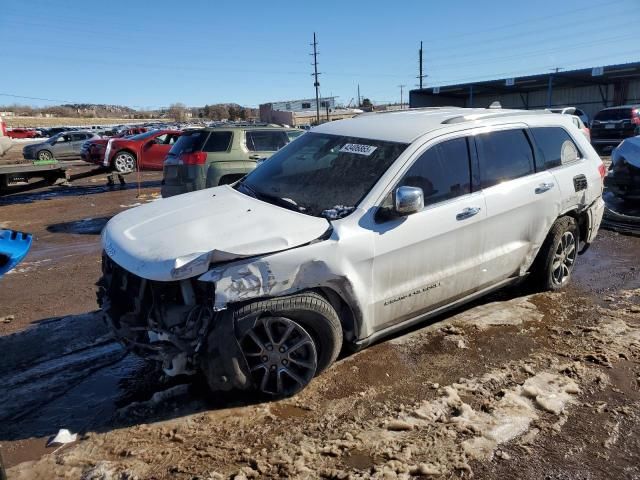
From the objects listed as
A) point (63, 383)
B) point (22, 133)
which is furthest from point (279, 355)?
point (22, 133)

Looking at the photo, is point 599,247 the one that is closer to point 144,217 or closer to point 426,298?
point 426,298

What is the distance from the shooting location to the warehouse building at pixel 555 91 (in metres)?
32.4

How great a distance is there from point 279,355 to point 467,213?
1.86m

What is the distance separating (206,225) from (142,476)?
1562 mm

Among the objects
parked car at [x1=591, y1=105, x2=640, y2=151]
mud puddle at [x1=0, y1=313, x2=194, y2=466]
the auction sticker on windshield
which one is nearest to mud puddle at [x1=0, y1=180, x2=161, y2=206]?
mud puddle at [x1=0, y1=313, x2=194, y2=466]

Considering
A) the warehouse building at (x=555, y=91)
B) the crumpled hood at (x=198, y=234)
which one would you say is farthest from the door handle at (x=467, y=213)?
the warehouse building at (x=555, y=91)

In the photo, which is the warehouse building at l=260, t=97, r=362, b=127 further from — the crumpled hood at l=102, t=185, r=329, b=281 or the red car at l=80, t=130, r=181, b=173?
the crumpled hood at l=102, t=185, r=329, b=281

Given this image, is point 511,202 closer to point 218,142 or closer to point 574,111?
point 218,142

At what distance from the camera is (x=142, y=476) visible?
2.64 meters

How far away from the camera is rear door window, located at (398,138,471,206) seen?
383cm

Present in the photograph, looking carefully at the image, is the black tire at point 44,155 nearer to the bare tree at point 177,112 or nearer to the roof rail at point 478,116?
the roof rail at point 478,116

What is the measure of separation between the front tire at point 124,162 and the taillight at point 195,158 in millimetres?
9291

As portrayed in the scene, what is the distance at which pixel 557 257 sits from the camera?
5051 mm

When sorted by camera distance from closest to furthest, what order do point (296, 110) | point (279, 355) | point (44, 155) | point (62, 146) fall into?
point (279, 355) < point (44, 155) < point (62, 146) < point (296, 110)
